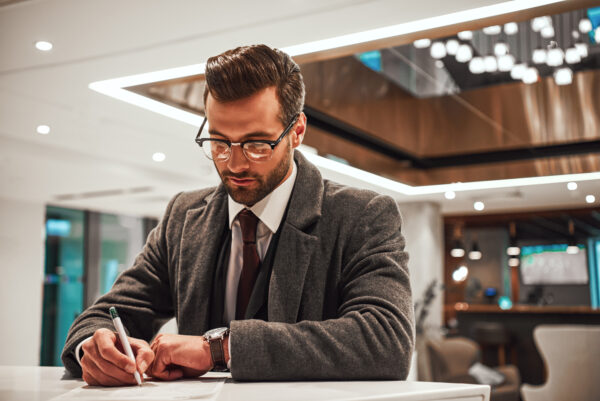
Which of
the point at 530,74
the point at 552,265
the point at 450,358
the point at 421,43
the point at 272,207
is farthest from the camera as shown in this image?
the point at 552,265

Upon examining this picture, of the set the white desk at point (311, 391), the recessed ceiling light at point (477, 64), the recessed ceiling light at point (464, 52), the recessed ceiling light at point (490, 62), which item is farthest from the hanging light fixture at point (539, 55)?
the white desk at point (311, 391)

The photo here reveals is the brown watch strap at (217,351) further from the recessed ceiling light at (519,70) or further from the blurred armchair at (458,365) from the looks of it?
the blurred armchair at (458,365)

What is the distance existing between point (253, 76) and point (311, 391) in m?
0.59

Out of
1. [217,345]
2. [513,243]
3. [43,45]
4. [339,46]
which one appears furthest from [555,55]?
[513,243]

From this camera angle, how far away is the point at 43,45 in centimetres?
377

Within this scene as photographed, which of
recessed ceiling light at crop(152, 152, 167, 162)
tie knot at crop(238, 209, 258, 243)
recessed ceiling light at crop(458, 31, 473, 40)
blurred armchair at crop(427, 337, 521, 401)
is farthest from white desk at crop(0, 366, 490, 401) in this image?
blurred armchair at crop(427, 337, 521, 401)

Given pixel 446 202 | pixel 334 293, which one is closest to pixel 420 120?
pixel 446 202

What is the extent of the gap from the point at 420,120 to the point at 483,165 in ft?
3.82

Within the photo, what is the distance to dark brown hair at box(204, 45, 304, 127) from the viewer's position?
1.09 meters

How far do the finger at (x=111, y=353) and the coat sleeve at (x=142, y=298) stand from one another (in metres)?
0.19

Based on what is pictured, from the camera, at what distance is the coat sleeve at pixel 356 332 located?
899 millimetres

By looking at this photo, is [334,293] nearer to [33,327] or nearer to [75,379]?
[75,379]

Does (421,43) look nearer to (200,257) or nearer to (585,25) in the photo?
(585,25)

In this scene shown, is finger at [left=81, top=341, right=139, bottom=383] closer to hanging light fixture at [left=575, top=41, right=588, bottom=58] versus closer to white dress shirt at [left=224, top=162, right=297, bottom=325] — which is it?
white dress shirt at [left=224, top=162, right=297, bottom=325]
